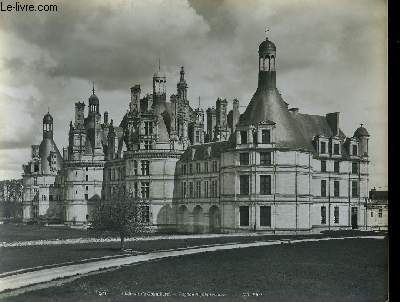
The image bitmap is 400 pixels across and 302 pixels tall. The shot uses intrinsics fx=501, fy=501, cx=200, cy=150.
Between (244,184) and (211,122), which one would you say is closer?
(244,184)

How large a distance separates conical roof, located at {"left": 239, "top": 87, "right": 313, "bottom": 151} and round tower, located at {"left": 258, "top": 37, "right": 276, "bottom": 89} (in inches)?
230

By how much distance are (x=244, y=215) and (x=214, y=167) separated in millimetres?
7700

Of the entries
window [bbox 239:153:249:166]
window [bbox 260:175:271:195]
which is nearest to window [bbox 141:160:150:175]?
window [bbox 239:153:249:166]

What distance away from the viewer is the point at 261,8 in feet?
68.0

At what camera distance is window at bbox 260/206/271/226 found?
39812mm

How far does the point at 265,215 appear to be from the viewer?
40.0m

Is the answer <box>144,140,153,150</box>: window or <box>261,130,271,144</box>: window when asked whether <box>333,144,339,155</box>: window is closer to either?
<box>261,130,271,144</box>: window

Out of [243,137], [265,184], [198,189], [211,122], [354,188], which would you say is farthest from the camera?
[211,122]

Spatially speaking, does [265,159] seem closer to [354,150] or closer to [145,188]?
[354,150]

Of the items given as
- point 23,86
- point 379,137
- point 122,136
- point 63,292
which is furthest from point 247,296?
point 122,136

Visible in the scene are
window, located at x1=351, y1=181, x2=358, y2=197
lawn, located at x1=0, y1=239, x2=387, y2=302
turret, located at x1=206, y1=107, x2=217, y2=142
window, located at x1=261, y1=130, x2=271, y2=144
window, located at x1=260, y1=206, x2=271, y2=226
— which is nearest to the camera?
lawn, located at x1=0, y1=239, x2=387, y2=302

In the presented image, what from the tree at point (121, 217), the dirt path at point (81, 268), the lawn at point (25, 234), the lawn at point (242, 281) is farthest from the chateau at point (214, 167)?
the lawn at point (242, 281)

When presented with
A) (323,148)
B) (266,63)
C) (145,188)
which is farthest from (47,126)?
(323,148)

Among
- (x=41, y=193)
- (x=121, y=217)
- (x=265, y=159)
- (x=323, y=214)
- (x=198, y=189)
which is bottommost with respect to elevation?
(x=323, y=214)
